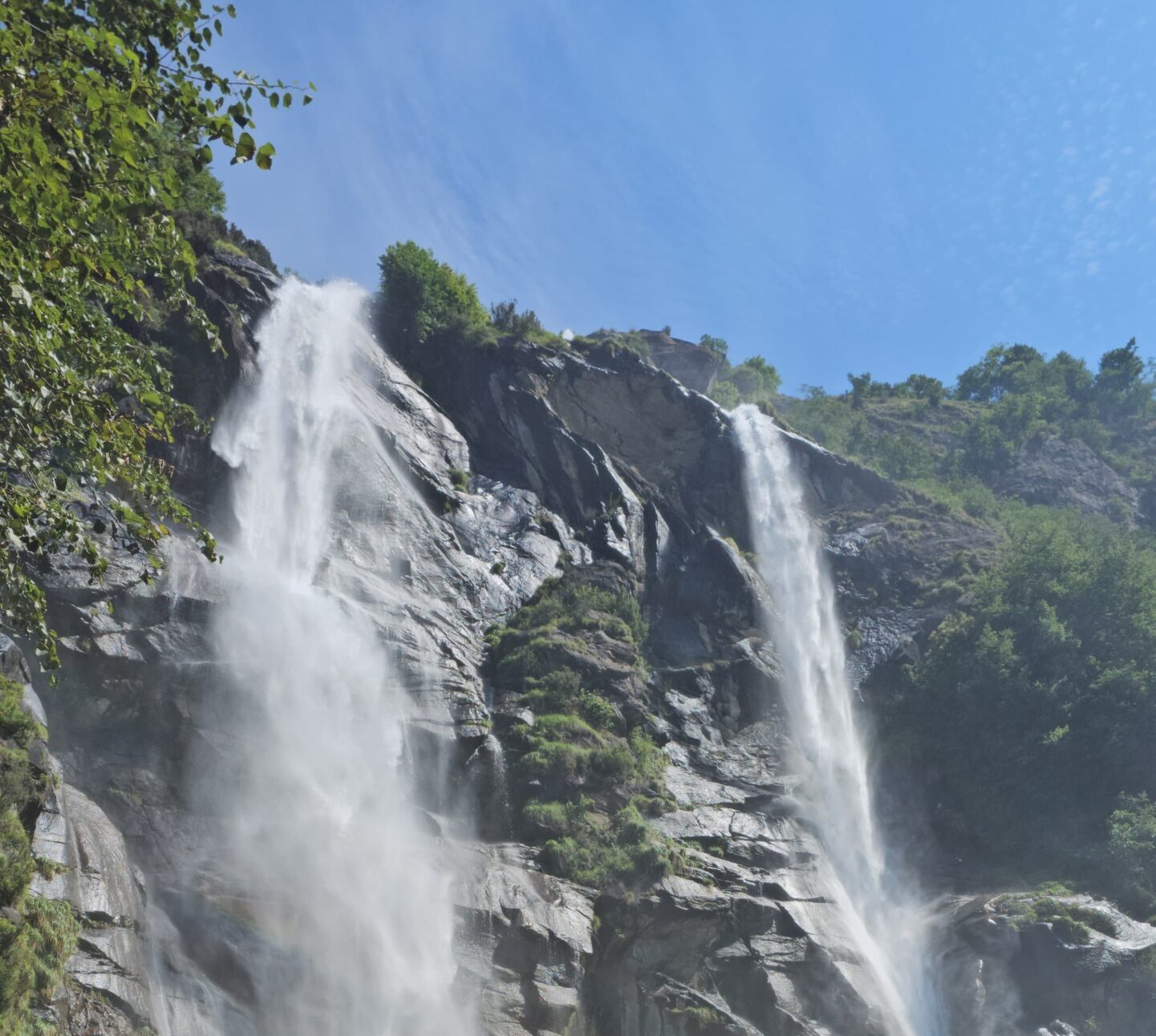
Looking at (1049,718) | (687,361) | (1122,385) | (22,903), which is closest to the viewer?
(22,903)

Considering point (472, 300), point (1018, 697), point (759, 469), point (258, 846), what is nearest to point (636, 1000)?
point (258, 846)

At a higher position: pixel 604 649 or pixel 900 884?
pixel 604 649

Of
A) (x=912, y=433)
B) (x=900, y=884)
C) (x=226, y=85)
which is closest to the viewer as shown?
(x=226, y=85)

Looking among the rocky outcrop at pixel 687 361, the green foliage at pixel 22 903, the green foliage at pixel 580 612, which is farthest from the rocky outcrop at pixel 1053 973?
the rocky outcrop at pixel 687 361

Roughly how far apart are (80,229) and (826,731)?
3195 centimetres

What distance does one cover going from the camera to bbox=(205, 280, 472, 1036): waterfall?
68.0 feet

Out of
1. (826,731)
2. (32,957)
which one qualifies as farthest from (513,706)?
(32,957)

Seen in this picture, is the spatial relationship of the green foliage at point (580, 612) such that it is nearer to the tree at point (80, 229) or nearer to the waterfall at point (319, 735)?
the waterfall at point (319, 735)

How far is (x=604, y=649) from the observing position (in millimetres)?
33000

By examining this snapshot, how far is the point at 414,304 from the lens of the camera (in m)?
44.4

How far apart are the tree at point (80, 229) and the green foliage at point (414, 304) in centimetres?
3622

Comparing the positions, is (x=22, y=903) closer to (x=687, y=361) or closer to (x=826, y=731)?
(x=826, y=731)

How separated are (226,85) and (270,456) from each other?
86.4 feet

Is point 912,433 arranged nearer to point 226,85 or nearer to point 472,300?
point 472,300
